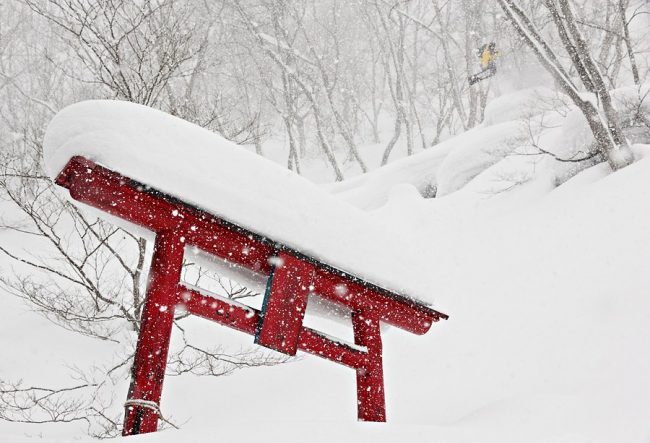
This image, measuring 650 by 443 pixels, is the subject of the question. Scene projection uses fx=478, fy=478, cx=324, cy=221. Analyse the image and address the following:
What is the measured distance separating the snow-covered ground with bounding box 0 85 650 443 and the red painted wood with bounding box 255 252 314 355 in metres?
0.22

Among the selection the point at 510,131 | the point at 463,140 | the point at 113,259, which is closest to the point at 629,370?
the point at 510,131

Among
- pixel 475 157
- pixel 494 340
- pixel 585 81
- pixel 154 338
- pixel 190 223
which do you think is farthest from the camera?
pixel 475 157

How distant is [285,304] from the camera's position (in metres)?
2.53

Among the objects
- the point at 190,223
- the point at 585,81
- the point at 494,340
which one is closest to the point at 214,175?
the point at 190,223

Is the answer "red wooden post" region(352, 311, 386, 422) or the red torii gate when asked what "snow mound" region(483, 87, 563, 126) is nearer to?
"red wooden post" region(352, 311, 386, 422)

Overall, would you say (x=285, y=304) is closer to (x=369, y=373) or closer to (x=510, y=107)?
(x=369, y=373)

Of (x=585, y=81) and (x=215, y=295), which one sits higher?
(x=585, y=81)

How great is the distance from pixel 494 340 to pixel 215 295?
13.9ft

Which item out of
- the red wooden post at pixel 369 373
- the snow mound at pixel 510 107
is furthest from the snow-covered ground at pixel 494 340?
the snow mound at pixel 510 107

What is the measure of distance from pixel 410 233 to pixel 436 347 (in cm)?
430

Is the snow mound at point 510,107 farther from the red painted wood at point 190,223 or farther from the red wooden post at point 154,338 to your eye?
the red wooden post at point 154,338

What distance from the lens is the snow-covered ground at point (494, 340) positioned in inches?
112

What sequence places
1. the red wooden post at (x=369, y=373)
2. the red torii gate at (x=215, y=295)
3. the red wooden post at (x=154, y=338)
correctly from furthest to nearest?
the red wooden post at (x=369, y=373) → the red torii gate at (x=215, y=295) → the red wooden post at (x=154, y=338)

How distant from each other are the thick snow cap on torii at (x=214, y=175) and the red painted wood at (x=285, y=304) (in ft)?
0.36
